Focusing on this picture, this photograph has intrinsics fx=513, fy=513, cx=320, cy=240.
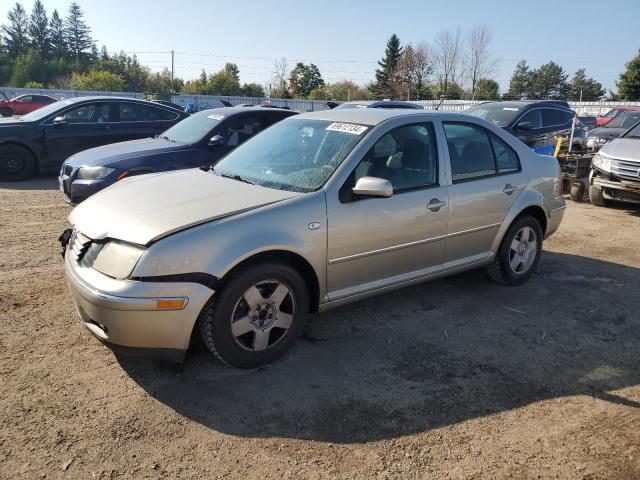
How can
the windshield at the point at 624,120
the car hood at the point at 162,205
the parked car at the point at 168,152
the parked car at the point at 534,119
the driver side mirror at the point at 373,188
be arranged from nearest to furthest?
the car hood at the point at 162,205 < the driver side mirror at the point at 373,188 < the parked car at the point at 168,152 < the parked car at the point at 534,119 < the windshield at the point at 624,120

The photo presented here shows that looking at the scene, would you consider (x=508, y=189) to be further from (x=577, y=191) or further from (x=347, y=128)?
(x=577, y=191)

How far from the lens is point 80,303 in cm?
320

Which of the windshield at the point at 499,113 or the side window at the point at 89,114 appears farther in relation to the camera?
the windshield at the point at 499,113

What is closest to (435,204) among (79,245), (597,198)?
(79,245)

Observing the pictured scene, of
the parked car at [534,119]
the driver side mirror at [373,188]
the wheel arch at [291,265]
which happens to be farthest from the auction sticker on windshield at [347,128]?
the parked car at [534,119]

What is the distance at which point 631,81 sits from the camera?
142 ft

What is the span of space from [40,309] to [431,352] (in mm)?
3135

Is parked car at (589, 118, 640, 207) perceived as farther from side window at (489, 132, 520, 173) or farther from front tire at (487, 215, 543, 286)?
side window at (489, 132, 520, 173)

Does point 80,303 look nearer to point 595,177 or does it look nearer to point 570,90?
point 595,177

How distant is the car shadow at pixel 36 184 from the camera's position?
30.8 ft

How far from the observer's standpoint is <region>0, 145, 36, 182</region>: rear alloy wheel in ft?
31.7

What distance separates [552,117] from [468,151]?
8433 mm

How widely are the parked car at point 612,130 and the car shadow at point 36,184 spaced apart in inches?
515

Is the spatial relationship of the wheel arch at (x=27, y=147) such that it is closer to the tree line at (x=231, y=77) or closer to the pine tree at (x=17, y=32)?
the tree line at (x=231, y=77)
